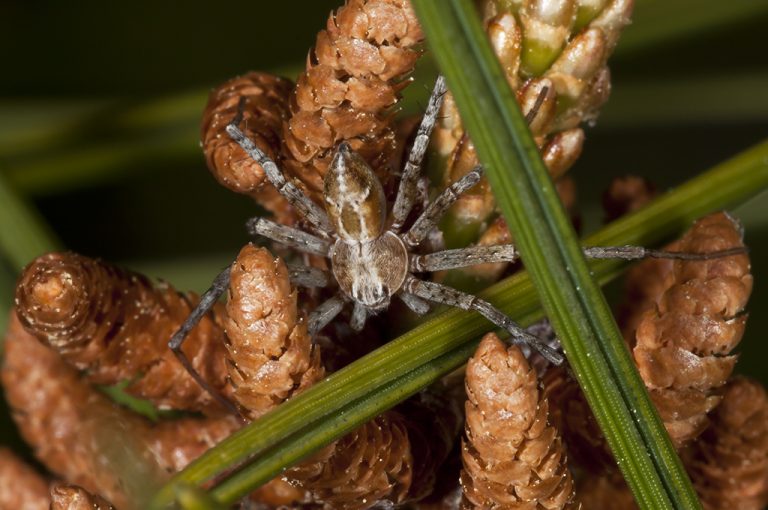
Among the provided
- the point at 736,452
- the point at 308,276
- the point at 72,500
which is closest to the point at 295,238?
the point at 308,276

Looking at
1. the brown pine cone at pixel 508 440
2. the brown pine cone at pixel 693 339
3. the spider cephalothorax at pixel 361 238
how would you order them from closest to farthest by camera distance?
1. the brown pine cone at pixel 508 440
2. the brown pine cone at pixel 693 339
3. the spider cephalothorax at pixel 361 238

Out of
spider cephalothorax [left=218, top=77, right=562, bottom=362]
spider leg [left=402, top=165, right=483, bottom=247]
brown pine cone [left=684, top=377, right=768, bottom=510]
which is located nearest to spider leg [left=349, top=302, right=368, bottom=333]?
spider cephalothorax [left=218, top=77, right=562, bottom=362]

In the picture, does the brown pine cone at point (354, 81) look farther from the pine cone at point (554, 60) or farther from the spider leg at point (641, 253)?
the spider leg at point (641, 253)

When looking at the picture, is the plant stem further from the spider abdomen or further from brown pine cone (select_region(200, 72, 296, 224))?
the spider abdomen

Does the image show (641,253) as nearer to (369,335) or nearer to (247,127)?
(369,335)

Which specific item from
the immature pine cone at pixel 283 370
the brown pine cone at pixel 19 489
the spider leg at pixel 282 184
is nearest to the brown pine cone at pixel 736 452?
→ the immature pine cone at pixel 283 370

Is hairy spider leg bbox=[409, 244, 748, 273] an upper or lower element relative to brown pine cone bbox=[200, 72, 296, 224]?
lower

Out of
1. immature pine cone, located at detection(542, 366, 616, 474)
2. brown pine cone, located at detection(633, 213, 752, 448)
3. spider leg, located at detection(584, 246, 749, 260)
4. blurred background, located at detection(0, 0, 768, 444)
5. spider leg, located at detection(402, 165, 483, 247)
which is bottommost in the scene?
immature pine cone, located at detection(542, 366, 616, 474)
